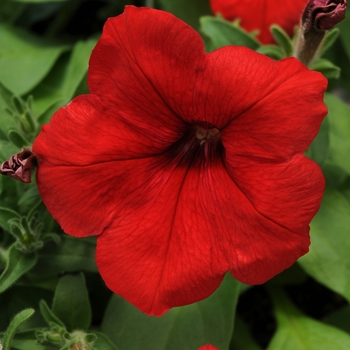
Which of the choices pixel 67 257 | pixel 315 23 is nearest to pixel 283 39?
pixel 315 23

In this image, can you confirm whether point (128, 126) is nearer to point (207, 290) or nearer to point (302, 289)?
point (207, 290)

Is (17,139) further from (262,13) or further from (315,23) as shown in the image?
(262,13)

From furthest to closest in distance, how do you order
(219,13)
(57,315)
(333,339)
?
(219,13) < (333,339) < (57,315)

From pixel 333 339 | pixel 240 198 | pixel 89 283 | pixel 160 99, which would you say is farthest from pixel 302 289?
pixel 160 99

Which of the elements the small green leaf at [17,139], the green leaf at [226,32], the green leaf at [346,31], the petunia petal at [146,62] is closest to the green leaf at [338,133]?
the green leaf at [346,31]

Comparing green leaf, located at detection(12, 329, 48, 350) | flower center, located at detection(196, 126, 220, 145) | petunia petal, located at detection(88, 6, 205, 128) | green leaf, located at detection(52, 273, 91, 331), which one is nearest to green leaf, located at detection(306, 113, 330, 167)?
flower center, located at detection(196, 126, 220, 145)

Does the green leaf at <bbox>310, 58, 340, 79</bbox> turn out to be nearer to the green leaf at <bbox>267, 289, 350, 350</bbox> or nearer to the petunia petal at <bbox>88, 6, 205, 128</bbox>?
the petunia petal at <bbox>88, 6, 205, 128</bbox>
